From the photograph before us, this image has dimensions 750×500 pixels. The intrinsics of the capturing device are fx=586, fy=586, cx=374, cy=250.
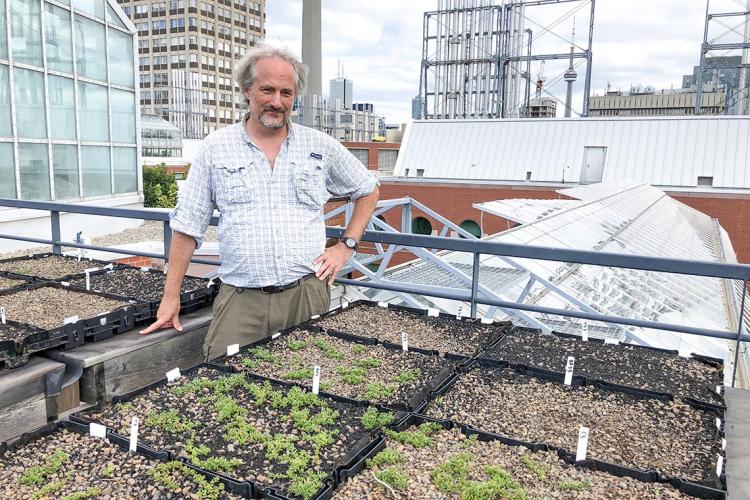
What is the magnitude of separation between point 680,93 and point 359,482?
5987 centimetres

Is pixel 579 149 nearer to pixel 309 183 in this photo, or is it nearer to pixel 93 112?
pixel 93 112

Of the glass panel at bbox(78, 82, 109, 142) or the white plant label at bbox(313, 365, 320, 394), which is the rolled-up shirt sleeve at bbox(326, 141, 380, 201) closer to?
the white plant label at bbox(313, 365, 320, 394)

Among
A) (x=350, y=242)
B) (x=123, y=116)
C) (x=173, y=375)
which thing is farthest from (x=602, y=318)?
(x=123, y=116)

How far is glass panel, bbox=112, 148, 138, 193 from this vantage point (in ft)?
49.7

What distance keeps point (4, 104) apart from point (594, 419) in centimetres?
1335

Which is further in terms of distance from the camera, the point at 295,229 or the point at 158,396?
the point at 295,229

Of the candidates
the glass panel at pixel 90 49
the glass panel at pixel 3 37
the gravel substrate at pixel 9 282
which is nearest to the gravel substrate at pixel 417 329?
the gravel substrate at pixel 9 282

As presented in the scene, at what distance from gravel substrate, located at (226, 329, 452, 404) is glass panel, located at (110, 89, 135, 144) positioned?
46.8ft

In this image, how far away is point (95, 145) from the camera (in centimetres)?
1427

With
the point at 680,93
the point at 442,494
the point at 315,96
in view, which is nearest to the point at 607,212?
the point at 442,494

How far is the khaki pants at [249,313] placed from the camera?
8.50 feet

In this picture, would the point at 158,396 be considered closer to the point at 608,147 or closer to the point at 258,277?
the point at 258,277

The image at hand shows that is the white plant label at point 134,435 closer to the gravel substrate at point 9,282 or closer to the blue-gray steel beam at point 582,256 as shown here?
the blue-gray steel beam at point 582,256

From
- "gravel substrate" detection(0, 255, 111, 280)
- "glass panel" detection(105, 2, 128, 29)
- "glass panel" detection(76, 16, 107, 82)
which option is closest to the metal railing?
"gravel substrate" detection(0, 255, 111, 280)
